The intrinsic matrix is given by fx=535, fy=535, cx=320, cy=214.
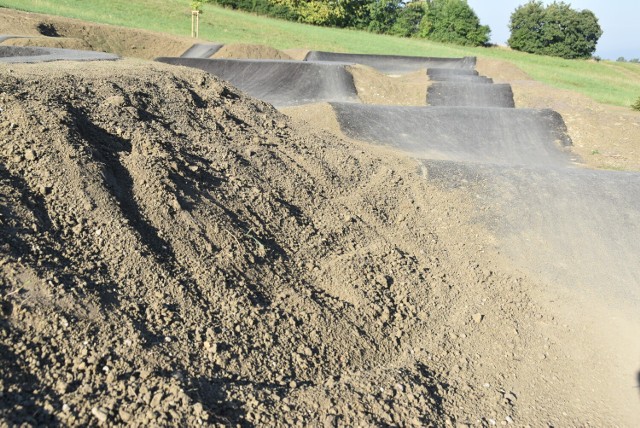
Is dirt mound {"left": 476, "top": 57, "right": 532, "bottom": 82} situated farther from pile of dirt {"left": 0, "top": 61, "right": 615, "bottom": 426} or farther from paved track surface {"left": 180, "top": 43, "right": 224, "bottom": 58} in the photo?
pile of dirt {"left": 0, "top": 61, "right": 615, "bottom": 426}

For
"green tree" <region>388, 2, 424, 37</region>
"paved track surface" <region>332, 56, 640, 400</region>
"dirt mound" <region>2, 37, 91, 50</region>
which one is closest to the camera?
"paved track surface" <region>332, 56, 640, 400</region>

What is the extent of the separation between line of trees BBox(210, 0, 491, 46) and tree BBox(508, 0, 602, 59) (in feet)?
9.84

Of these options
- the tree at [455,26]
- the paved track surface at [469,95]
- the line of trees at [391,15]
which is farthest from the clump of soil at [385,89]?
the tree at [455,26]

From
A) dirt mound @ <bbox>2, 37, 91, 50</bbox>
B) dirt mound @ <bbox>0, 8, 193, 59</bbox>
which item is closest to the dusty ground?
dirt mound @ <bbox>2, 37, 91, 50</bbox>

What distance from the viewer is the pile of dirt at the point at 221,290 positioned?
9.00 feet

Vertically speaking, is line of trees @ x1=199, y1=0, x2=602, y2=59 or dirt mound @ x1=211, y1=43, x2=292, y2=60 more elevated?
dirt mound @ x1=211, y1=43, x2=292, y2=60

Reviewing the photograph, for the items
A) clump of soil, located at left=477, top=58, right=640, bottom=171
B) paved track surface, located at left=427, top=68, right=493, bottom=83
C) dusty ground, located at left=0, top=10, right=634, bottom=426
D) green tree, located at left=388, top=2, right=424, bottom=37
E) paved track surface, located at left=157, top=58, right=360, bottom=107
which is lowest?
green tree, located at left=388, top=2, right=424, bottom=37

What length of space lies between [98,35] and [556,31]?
3755 cm

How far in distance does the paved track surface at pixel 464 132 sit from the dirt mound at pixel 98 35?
462 inches

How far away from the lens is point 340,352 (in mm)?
3701

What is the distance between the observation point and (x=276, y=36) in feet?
106

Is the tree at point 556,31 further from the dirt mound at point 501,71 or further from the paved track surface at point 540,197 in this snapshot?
the paved track surface at point 540,197

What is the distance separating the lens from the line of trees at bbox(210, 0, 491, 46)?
44.8 metres

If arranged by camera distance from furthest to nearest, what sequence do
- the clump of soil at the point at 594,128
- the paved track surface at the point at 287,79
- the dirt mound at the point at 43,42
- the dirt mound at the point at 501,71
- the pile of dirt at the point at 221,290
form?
the dirt mound at the point at 501,71 → the paved track surface at the point at 287,79 → the dirt mound at the point at 43,42 → the clump of soil at the point at 594,128 → the pile of dirt at the point at 221,290
